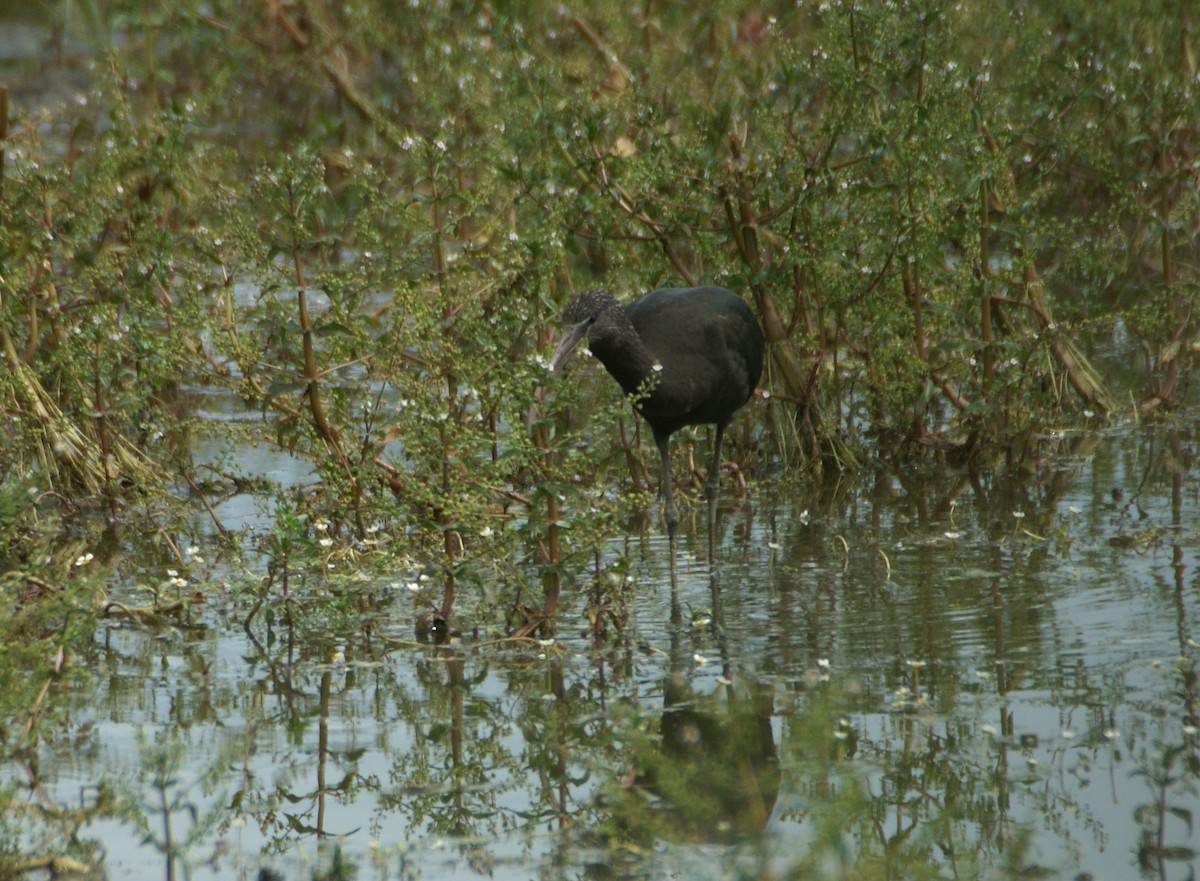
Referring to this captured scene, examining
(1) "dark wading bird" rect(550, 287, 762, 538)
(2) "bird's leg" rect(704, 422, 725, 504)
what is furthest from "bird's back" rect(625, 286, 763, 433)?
(2) "bird's leg" rect(704, 422, 725, 504)

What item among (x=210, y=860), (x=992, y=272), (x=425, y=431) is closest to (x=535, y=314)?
(x=425, y=431)

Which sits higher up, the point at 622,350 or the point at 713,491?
the point at 622,350

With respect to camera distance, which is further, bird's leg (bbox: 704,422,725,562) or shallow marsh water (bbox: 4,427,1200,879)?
bird's leg (bbox: 704,422,725,562)

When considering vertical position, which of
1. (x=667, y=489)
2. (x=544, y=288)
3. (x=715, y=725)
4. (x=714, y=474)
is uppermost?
(x=544, y=288)

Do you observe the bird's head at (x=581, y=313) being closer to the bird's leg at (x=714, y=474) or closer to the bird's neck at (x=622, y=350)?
the bird's neck at (x=622, y=350)

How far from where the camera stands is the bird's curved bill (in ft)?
19.1

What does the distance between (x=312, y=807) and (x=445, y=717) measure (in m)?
0.69

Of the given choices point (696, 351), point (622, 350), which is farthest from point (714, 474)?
point (622, 350)

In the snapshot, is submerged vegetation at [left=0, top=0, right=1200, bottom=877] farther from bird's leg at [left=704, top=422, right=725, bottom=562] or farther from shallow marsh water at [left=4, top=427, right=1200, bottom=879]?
bird's leg at [left=704, top=422, right=725, bottom=562]

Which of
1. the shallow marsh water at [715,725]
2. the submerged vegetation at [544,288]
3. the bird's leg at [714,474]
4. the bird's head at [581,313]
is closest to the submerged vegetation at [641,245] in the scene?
the submerged vegetation at [544,288]

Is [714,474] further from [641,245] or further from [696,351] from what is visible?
[641,245]

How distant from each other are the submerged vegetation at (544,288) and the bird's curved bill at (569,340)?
10 centimetres

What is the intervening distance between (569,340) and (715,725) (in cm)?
195

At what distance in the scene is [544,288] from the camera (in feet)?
21.4
